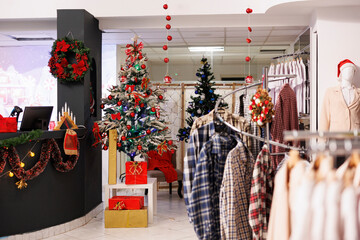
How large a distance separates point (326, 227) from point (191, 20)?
518 cm

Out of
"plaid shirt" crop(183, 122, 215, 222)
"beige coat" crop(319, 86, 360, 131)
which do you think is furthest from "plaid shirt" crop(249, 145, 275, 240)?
"beige coat" crop(319, 86, 360, 131)

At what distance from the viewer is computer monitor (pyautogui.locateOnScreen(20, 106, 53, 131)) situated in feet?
17.1

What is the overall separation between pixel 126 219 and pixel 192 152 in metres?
2.89

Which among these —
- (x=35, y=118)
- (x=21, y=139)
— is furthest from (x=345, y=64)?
(x=21, y=139)

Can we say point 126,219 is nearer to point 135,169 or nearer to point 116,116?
point 135,169

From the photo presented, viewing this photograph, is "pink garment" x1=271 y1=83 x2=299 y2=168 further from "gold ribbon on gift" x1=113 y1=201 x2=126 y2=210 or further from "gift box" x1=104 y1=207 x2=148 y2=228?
"gold ribbon on gift" x1=113 y1=201 x2=126 y2=210

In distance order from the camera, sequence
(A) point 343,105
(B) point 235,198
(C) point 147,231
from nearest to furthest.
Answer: (B) point 235,198 → (A) point 343,105 → (C) point 147,231

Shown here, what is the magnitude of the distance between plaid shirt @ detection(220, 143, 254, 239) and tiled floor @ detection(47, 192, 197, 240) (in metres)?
2.54

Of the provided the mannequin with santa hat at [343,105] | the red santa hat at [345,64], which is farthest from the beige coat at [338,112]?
the red santa hat at [345,64]

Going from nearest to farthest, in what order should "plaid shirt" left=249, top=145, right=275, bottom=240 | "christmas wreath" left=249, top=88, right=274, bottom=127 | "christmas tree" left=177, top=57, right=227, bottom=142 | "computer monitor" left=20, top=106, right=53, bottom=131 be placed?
"plaid shirt" left=249, top=145, right=275, bottom=240, "christmas wreath" left=249, top=88, right=274, bottom=127, "computer monitor" left=20, top=106, right=53, bottom=131, "christmas tree" left=177, top=57, right=227, bottom=142

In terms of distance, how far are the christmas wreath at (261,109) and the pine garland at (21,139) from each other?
235cm

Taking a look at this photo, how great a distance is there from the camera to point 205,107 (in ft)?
25.8

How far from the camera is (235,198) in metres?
3.00

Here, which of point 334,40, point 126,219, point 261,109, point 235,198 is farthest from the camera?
point 334,40
